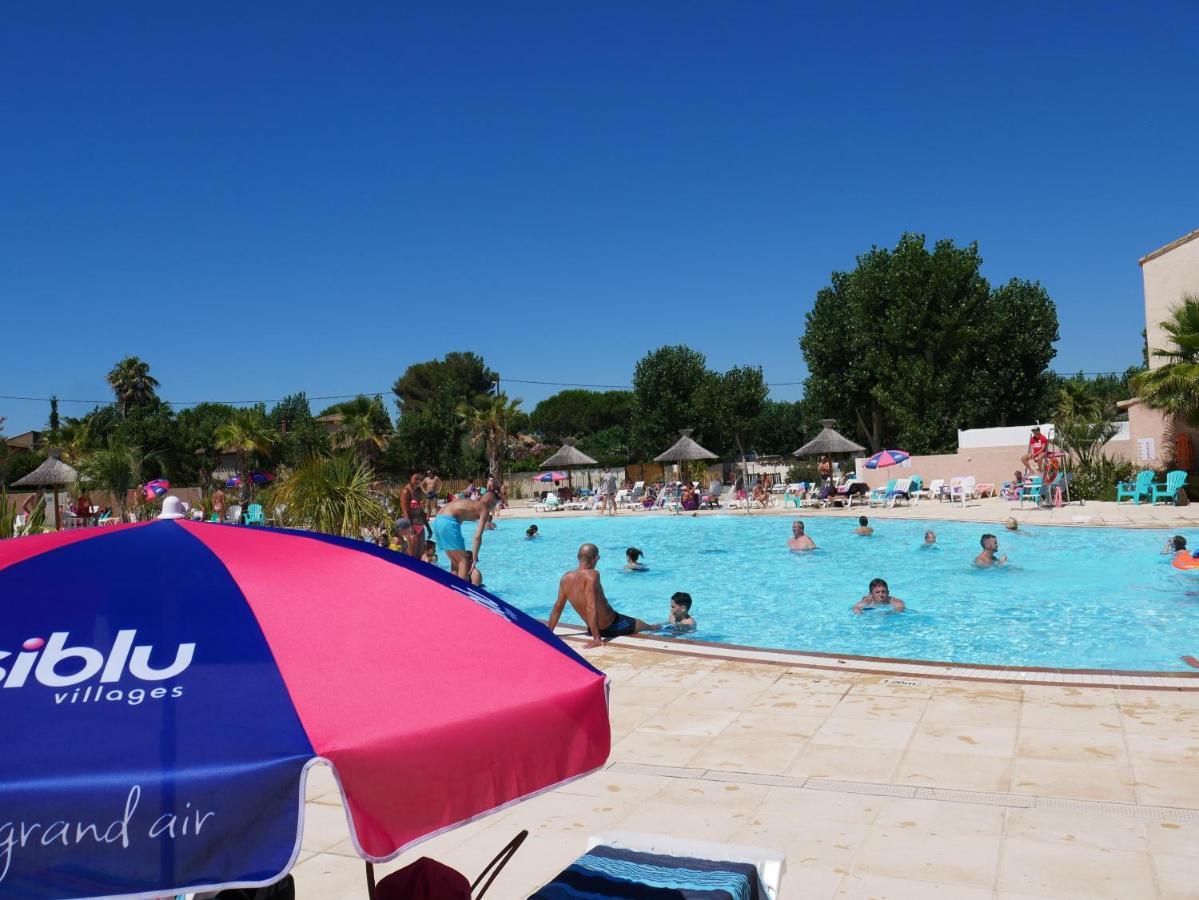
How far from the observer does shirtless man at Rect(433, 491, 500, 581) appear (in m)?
11.3

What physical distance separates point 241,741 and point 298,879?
267cm

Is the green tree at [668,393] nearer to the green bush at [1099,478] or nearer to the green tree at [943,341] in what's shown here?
the green tree at [943,341]

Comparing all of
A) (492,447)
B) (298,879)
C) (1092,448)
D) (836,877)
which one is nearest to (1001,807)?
(836,877)

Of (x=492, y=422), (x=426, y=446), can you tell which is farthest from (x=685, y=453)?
(x=426, y=446)

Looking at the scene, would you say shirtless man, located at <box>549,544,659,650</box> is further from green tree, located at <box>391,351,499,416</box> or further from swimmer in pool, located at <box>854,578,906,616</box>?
green tree, located at <box>391,351,499,416</box>

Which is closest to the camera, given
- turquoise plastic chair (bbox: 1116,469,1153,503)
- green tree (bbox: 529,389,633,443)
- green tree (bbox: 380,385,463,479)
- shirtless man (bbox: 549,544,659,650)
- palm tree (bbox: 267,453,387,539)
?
shirtless man (bbox: 549,544,659,650)

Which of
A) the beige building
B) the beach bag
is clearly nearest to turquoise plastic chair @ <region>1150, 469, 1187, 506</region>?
the beige building

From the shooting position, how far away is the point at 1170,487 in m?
21.1

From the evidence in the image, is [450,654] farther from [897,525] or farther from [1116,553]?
[897,525]

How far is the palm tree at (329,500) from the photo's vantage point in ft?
44.4

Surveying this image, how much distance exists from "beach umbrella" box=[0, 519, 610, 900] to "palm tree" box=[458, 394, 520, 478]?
35.8 meters

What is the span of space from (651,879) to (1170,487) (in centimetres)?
2239

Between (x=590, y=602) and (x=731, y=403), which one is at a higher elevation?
(x=731, y=403)

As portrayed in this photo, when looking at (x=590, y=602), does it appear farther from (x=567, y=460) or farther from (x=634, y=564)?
(x=567, y=460)
